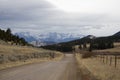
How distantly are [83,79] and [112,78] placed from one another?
208 cm

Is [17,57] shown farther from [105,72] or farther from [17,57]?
[105,72]

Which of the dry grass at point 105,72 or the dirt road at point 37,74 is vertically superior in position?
the dry grass at point 105,72

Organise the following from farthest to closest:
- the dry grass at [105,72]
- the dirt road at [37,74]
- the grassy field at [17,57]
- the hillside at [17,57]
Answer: the grassy field at [17,57], the hillside at [17,57], the dirt road at [37,74], the dry grass at [105,72]

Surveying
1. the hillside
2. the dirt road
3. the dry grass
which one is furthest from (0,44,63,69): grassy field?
the dry grass

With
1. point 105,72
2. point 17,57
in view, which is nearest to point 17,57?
point 17,57

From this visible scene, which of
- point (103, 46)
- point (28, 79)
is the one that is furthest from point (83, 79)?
point (103, 46)

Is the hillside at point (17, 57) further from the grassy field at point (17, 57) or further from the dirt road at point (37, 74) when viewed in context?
the dirt road at point (37, 74)

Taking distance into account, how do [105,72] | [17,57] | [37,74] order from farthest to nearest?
[17,57], [37,74], [105,72]

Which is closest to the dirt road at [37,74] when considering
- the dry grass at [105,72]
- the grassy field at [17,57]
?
the dry grass at [105,72]

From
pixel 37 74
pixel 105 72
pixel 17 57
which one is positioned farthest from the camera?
pixel 17 57

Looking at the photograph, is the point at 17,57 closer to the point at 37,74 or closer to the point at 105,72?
the point at 37,74

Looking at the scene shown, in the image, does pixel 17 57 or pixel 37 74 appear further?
pixel 17 57

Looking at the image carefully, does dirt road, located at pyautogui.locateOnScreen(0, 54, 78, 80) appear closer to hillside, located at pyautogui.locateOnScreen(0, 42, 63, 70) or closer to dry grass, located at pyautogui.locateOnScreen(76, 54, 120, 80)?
dry grass, located at pyautogui.locateOnScreen(76, 54, 120, 80)

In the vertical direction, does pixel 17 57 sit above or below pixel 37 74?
above
